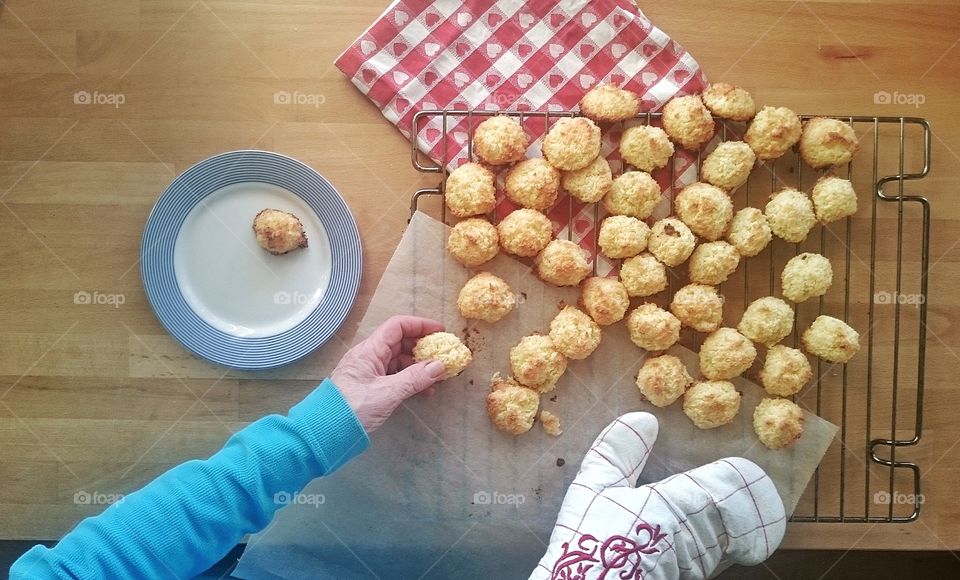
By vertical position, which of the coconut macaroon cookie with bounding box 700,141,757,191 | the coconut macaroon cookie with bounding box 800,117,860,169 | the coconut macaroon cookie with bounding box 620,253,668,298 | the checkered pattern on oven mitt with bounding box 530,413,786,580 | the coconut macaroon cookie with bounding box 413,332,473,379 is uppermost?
the coconut macaroon cookie with bounding box 800,117,860,169

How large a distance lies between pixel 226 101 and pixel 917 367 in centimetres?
206

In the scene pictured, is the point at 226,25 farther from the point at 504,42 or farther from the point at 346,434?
the point at 346,434

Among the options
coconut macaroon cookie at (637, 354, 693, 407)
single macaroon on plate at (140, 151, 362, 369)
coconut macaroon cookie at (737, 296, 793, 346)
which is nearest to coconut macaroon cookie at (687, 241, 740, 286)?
coconut macaroon cookie at (737, 296, 793, 346)

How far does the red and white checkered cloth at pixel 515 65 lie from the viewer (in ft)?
6.45

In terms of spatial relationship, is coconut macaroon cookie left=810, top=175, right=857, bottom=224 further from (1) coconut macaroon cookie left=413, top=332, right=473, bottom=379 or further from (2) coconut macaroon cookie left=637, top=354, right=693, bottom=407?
(1) coconut macaroon cookie left=413, top=332, right=473, bottom=379

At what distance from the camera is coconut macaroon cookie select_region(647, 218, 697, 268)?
1.87m

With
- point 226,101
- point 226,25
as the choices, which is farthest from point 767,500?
point 226,25

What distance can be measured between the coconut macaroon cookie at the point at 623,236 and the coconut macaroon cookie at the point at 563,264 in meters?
0.07

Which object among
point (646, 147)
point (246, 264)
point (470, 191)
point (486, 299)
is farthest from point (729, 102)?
point (246, 264)

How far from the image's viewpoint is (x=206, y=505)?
159cm

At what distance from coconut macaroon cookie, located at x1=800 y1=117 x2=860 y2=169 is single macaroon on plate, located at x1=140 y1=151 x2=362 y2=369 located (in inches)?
48.0

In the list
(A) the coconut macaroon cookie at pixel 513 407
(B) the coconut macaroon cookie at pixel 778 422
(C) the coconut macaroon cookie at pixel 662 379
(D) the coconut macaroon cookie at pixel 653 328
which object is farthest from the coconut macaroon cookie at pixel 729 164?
(A) the coconut macaroon cookie at pixel 513 407

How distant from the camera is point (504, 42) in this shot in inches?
77.9

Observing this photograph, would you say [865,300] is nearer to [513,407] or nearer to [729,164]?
[729,164]
